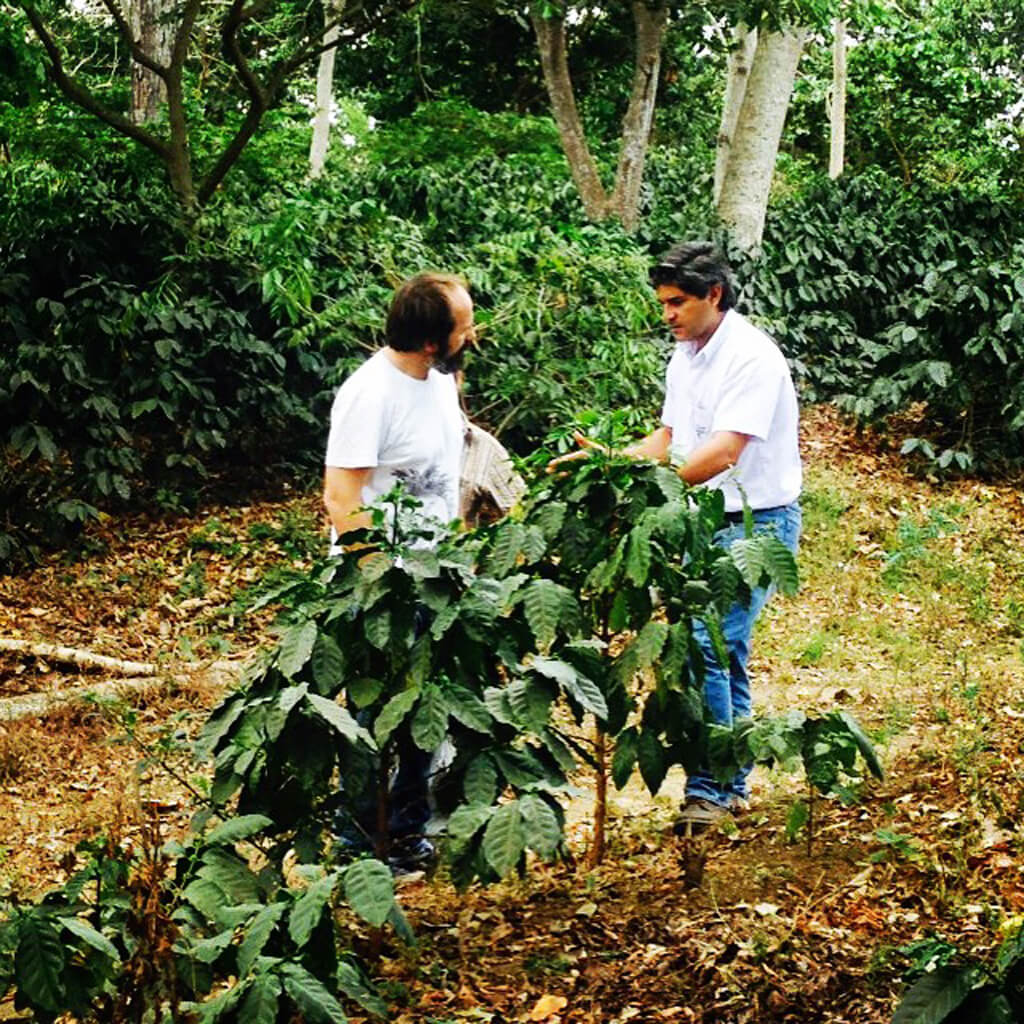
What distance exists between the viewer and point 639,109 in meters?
12.5

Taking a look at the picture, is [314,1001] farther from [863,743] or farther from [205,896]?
[863,743]

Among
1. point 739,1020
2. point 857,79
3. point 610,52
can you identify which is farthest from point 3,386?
point 857,79

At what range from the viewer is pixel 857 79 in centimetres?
2544

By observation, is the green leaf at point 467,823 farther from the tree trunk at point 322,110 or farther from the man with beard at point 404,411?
the tree trunk at point 322,110

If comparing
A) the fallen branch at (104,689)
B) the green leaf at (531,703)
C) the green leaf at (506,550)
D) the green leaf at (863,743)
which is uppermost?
the green leaf at (506,550)

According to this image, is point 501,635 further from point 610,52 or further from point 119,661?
point 610,52

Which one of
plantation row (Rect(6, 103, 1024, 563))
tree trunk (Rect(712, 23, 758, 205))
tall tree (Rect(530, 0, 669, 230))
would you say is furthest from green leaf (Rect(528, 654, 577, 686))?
tree trunk (Rect(712, 23, 758, 205))

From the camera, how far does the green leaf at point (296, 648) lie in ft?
11.5

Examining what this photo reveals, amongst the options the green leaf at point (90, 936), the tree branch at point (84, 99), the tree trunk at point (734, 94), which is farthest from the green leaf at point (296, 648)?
the tree trunk at point (734, 94)

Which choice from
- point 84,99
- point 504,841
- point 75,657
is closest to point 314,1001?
point 504,841

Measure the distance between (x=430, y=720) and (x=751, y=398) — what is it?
1.76 metres

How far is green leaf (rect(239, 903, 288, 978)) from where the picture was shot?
8.93ft

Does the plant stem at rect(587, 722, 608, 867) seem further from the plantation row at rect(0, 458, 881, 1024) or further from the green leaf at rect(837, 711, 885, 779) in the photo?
the green leaf at rect(837, 711, 885, 779)

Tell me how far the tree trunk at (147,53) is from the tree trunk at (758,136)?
5.49 metres
